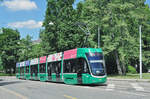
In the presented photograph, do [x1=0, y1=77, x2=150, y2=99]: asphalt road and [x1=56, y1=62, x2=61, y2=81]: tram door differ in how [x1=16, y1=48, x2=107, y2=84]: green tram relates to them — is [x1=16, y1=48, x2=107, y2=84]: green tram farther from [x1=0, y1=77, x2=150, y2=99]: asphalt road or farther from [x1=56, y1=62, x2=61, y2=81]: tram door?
[x1=0, y1=77, x2=150, y2=99]: asphalt road

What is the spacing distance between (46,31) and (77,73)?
85.1ft

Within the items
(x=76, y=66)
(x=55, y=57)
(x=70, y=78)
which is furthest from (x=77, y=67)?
(x=55, y=57)

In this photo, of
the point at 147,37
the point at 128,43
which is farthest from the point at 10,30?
the point at 128,43

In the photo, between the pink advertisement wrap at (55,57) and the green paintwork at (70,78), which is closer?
the green paintwork at (70,78)

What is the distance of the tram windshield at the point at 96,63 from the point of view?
57.3ft

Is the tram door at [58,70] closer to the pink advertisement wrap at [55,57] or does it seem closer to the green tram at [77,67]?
the green tram at [77,67]

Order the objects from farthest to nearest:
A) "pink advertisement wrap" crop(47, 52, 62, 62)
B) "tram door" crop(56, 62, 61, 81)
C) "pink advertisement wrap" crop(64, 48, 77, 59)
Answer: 1. "pink advertisement wrap" crop(47, 52, 62, 62)
2. "tram door" crop(56, 62, 61, 81)
3. "pink advertisement wrap" crop(64, 48, 77, 59)

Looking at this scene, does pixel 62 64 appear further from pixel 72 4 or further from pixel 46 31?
pixel 72 4

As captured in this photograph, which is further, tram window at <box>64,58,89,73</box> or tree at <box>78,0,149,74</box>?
tree at <box>78,0,149,74</box>

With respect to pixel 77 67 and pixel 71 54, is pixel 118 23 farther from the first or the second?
pixel 77 67

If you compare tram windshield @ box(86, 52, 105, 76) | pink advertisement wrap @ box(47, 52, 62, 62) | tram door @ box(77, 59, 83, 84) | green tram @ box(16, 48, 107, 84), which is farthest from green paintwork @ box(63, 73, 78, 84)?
pink advertisement wrap @ box(47, 52, 62, 62)

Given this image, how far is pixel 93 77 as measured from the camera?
1717 cm

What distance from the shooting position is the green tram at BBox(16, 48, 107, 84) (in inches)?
688

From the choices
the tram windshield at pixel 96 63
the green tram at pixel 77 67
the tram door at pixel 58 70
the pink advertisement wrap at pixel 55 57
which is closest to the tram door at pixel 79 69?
the green tram at pixel 77 67
